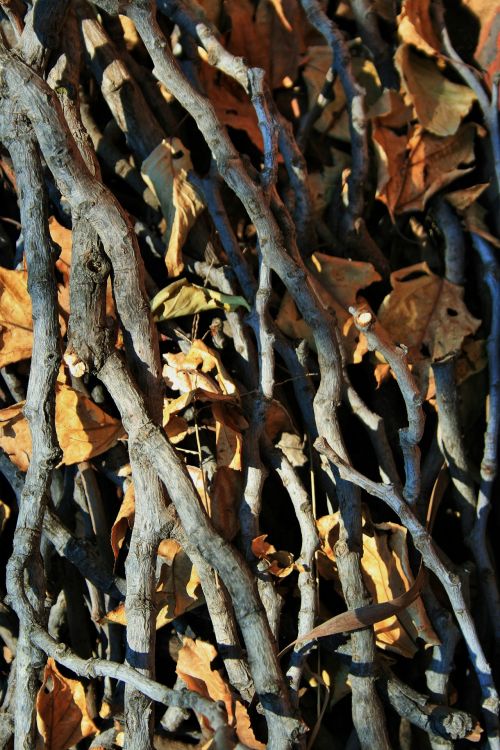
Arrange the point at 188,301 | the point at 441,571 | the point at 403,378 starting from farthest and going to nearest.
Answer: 1. the point at 188,301
2. the point at 441,571
3. the point at 403,378

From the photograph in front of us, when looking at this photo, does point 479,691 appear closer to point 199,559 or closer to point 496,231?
point 199,559

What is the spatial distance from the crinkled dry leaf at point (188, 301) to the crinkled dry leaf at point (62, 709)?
21.5 inches

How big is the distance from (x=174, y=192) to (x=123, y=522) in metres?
0.52

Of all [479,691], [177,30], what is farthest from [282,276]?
[479,691]

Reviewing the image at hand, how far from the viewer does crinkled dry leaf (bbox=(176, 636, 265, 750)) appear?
3.13ft

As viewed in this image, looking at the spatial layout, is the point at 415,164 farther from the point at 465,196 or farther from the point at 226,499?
the point at 226,499

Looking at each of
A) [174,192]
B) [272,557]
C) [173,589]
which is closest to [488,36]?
[174,192]

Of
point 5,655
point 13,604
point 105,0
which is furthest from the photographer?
point 5,655

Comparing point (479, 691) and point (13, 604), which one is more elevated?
point (13, 604)

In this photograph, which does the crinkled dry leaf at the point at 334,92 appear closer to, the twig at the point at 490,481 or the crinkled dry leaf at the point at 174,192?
the crinkled dry leaf at the point at 174,192

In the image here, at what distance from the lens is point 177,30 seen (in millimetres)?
1261

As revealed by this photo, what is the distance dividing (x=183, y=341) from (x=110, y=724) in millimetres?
584

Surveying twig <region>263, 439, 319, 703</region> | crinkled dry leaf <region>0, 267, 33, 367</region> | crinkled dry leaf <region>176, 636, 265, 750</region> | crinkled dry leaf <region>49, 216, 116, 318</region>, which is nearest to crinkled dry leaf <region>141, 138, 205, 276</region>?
crinkled dry leaf <region>49, 216, 116, 318</region>

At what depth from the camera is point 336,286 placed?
118cm
